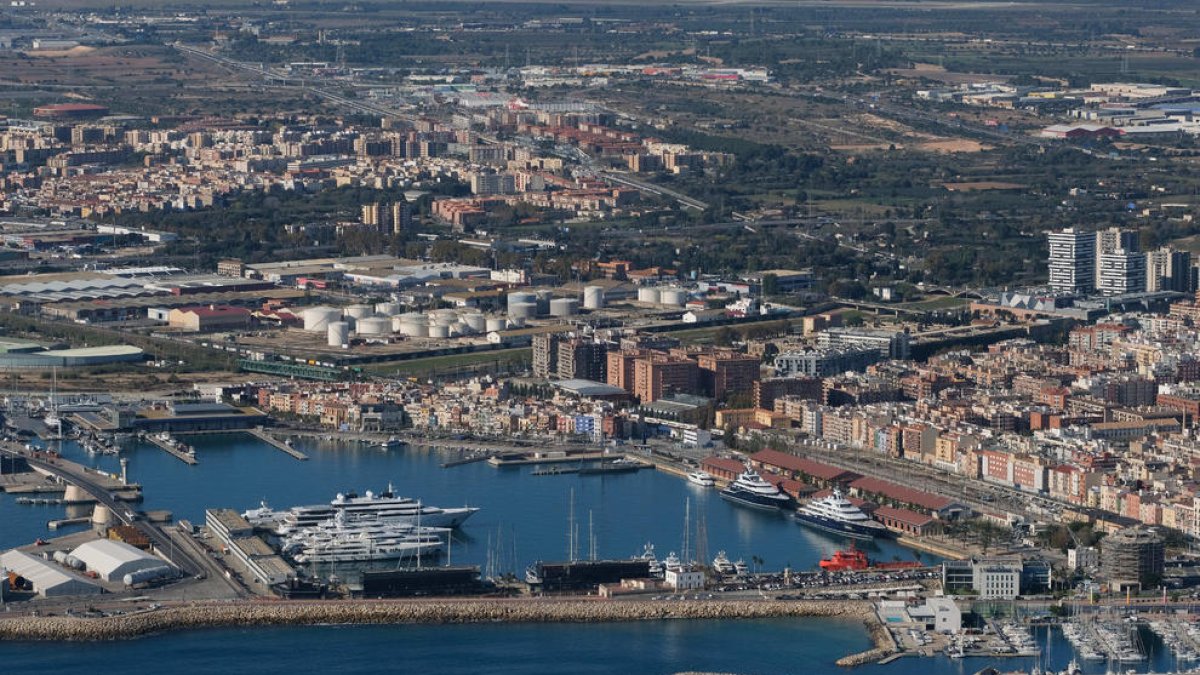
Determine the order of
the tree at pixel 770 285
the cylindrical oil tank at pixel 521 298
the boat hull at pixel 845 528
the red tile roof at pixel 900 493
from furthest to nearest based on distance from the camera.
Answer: the tree at pixel 770 285
the cylindrical oil tank at pixel 521 298
the red tile roof at pixel 900 493
the boat hull at pixel 845 528

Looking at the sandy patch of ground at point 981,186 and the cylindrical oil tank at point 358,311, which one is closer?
the cylindrical oil tank at point 358,311

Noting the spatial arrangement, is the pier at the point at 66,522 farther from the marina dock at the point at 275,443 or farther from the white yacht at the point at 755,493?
the white yacht at the point at 755,493

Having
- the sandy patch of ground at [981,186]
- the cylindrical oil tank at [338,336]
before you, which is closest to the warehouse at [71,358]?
the cylindrical oil tank at [338,336]

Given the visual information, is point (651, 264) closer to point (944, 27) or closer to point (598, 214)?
point (598, 214)

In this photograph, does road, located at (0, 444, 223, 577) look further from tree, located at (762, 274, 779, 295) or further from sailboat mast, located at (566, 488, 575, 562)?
tree, located at (762, 274, 779, 295)

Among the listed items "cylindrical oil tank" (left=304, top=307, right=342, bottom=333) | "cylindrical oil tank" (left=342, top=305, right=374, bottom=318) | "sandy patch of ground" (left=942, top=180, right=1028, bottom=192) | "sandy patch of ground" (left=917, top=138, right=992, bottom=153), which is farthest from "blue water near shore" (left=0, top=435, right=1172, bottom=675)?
"sandy patch of ground" (left=917, top=138, right=992, bottom=153)

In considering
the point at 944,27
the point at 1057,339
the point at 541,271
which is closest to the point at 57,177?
the point at 541,271
